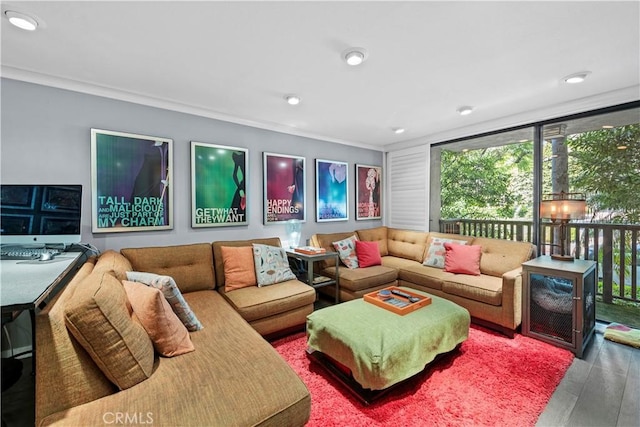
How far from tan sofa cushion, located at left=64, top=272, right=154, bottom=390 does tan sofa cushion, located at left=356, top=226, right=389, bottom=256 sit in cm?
319

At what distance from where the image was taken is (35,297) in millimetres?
1045

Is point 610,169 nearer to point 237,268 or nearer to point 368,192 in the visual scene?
point 368,192

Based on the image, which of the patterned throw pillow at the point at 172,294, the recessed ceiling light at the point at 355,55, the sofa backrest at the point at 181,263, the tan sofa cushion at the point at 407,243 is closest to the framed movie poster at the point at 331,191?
the tan sofa cushion at the point at 407,243

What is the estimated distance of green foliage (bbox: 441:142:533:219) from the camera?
131 inches

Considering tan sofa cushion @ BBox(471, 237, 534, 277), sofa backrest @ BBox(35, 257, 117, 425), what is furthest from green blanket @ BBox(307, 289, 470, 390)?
sofa backrest @ BBox(35, 257, 117, 425)

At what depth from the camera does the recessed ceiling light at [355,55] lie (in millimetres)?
1823

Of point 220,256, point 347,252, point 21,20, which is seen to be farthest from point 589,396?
point 21,20

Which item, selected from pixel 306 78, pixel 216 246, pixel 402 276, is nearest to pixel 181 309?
pixel 216 246

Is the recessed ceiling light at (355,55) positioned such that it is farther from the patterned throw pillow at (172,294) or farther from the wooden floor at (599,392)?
the wooden floor at (599,392)

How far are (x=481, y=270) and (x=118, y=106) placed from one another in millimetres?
4120

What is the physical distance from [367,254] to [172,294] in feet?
8.25

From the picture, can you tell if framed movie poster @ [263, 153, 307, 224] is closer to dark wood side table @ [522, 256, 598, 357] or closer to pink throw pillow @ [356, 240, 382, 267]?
pink throw pillow @ [356, 240, 382, 267]

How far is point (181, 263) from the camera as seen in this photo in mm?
2605

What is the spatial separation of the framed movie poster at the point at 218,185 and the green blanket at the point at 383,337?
63.5 inches
